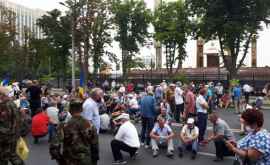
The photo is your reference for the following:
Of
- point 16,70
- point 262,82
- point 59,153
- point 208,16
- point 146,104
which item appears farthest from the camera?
point 16,70

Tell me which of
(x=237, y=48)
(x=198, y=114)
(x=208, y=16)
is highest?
(x=208, y=16)

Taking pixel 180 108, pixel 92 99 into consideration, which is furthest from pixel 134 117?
pixel 92 99

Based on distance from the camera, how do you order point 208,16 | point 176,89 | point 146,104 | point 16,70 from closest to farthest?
point 146,104, point 176,89, point 208,16, point 16,70

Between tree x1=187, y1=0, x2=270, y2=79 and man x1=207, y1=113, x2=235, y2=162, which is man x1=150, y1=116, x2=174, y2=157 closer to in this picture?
man x1=207, y1=113, x2=235, y2=162

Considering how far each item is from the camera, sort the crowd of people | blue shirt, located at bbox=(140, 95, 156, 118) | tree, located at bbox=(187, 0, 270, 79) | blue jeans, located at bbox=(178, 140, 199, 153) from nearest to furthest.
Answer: the crowd of people → blue jeans, located at bbox=(178, 140, 199, 153) → blue shirt, located at bbox=(140, 95, 156, 118) → tree, located at bbox=(187, 0, 270, 79)

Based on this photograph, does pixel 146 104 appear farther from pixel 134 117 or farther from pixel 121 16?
pixel 121 16

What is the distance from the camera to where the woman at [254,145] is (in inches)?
184

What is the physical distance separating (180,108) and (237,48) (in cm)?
1669

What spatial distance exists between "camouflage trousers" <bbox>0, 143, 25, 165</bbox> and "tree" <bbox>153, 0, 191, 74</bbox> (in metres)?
31.1

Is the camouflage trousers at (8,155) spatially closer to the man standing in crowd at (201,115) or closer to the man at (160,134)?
the man at (160,134)

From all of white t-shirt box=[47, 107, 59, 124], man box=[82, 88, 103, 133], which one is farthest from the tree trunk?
man box=[82, 88, 103, 133]

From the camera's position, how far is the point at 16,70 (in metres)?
48.2

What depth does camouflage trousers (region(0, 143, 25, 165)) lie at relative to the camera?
23.3ft

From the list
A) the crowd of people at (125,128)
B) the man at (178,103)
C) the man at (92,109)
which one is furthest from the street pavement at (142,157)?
the man at (178,103)
